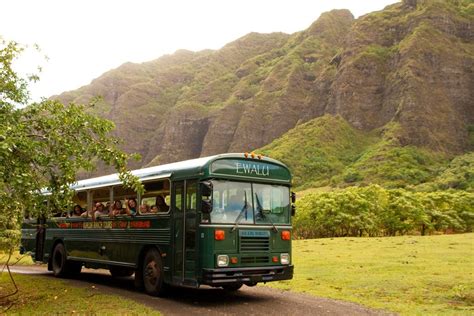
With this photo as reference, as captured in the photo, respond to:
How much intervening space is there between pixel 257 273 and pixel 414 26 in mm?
173716

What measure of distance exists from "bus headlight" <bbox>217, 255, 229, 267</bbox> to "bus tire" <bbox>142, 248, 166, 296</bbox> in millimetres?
2072

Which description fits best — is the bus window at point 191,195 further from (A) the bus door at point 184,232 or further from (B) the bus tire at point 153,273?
(B) the bus tire at point 153,273

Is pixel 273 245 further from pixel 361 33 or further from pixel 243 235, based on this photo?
pixel 361 33

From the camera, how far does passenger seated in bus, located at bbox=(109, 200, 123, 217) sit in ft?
53.5

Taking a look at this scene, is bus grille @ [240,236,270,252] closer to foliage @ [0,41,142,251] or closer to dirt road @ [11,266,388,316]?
dirt road @ [11,266,388,316]

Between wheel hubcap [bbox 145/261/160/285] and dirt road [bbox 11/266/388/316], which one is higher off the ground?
wheel hubcap [bbox 145/261/160/285]

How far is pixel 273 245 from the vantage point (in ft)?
45.1

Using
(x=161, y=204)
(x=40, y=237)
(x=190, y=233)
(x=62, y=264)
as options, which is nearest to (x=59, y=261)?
(x=62, y=264)

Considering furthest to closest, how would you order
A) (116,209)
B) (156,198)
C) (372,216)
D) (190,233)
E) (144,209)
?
(372,216), (116,209), (144,209), (156,198), (190,233)

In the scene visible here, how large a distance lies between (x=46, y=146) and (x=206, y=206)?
13.9 feet

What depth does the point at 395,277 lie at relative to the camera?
65.0ft

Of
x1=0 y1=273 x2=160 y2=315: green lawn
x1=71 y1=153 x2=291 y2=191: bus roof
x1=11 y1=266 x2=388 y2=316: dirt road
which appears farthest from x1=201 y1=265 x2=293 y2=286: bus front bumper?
x1=71 y1=153 x2=291 y2=191: bus roof

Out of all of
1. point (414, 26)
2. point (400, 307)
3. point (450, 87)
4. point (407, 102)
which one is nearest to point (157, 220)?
point (400, 307)

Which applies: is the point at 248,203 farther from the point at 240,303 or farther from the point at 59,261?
the point at 59,261
